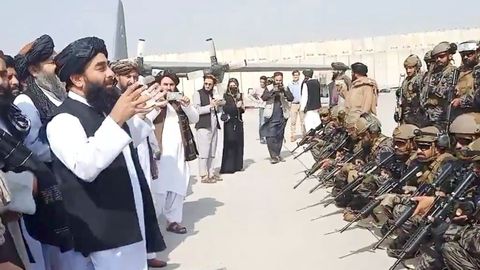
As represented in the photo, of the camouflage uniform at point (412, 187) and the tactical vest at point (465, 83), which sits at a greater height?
the tactical vest at point (465, 83)

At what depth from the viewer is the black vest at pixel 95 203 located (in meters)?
2.49

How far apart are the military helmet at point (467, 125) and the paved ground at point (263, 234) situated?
1.18 m

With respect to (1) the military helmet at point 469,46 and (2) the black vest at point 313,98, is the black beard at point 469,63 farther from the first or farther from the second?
(2) the black vest at point 313,98

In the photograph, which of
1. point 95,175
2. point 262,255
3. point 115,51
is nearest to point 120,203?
point 95,175

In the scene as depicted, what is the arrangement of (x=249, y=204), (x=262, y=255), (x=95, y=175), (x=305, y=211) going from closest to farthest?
(x=95, y=175) → (x=262, y=255) → (x=305, y=211) → (x=249, y=204)

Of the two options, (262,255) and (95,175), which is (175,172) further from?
(95,175)

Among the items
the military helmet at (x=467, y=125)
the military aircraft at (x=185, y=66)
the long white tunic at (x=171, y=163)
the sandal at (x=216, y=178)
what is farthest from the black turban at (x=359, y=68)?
the military aircraft at (x=185, y=66)

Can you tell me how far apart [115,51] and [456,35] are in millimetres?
29815

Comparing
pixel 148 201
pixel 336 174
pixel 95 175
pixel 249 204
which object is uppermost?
pixel 95 175

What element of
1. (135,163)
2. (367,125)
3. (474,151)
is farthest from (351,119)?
(135,163)

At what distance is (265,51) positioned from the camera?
41.3m

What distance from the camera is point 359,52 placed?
40.8m

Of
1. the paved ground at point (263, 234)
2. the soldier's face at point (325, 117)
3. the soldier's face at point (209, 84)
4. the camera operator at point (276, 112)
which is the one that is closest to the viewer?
the paved ground at point (263, 234)

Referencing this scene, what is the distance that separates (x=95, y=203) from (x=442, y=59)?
4866 millimetres
